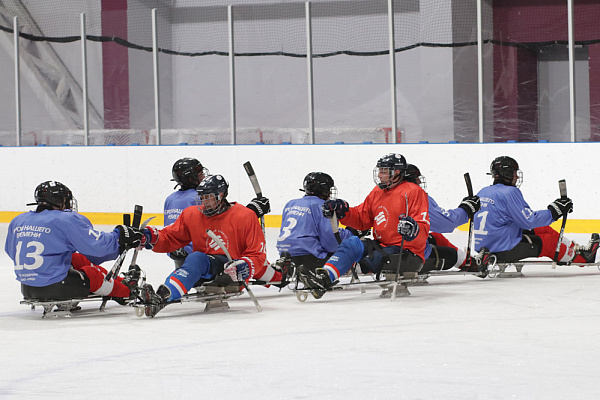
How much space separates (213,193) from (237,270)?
577 mm

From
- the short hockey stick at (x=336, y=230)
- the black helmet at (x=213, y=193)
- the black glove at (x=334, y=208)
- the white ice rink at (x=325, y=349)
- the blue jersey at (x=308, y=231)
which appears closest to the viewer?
the white ice rink at (x=325, y=349)

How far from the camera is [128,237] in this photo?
599 cm

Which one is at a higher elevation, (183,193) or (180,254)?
(183,193)

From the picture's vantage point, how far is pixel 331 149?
12609 millimetres

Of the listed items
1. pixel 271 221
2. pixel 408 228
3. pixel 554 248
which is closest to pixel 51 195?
pixel 408 228

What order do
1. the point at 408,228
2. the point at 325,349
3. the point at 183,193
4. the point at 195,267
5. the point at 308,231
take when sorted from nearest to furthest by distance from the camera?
the point at 325,349
the point at 195,267
the point at 408,228
the point at 308,231
the point at 183,193

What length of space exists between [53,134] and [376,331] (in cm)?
1022

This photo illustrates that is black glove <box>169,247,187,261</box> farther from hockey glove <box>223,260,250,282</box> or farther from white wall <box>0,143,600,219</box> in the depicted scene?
white wall <box>0,143,600,219</box>

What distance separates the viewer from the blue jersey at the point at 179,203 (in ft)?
24.6

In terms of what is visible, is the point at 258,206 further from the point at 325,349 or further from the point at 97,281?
the point at 325,349

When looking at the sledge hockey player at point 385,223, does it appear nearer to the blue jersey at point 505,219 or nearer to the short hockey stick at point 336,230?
the short hockey stick at point 336,230

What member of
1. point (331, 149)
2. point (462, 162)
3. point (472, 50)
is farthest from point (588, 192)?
point (331, 149)

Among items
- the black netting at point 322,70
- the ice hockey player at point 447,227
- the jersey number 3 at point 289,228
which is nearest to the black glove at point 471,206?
the ice hockey player at point 447,227

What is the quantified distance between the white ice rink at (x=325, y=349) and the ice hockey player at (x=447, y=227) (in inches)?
12.6
